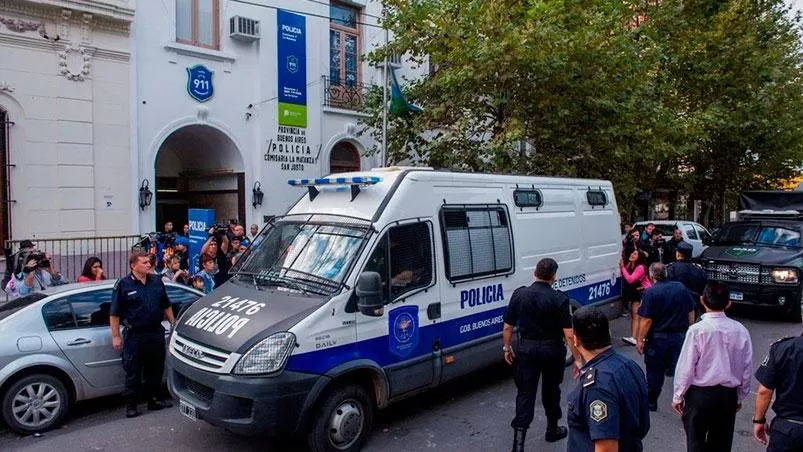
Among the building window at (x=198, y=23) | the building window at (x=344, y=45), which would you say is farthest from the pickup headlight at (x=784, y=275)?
the building window at (x=198, y=23)

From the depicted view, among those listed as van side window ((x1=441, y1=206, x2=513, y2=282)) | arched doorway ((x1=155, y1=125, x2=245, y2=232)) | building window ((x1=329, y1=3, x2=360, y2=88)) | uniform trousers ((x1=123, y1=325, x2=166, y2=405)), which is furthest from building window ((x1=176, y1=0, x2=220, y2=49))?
van side window ((x1=441, y1=206, x2=513, y2=282))

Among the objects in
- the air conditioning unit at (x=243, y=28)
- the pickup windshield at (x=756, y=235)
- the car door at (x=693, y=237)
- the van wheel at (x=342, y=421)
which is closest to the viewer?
the van wheel at (x=342, y=421)

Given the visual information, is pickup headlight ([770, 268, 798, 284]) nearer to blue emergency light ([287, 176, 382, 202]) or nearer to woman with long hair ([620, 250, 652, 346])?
woman with long hair ([620, 250, 652, 346])

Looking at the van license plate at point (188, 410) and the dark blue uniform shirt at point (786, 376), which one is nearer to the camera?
the dark blue uniform shirt at point (786, 376)

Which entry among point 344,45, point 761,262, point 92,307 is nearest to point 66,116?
point 92,307

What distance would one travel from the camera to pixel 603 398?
2828 millimetres

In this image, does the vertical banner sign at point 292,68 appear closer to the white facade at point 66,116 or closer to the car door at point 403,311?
the white facade at point 66,116

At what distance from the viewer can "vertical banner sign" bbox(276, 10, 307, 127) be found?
45.6ft

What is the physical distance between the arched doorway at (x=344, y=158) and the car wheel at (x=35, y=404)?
1044 cm

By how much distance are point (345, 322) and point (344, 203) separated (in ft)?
4.40

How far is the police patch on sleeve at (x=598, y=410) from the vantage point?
110 inches

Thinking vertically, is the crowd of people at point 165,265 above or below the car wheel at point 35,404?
above

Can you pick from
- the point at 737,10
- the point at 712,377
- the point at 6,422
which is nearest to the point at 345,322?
the point at 712,377

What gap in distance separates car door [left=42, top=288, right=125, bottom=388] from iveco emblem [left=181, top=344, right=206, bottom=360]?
146 cm
